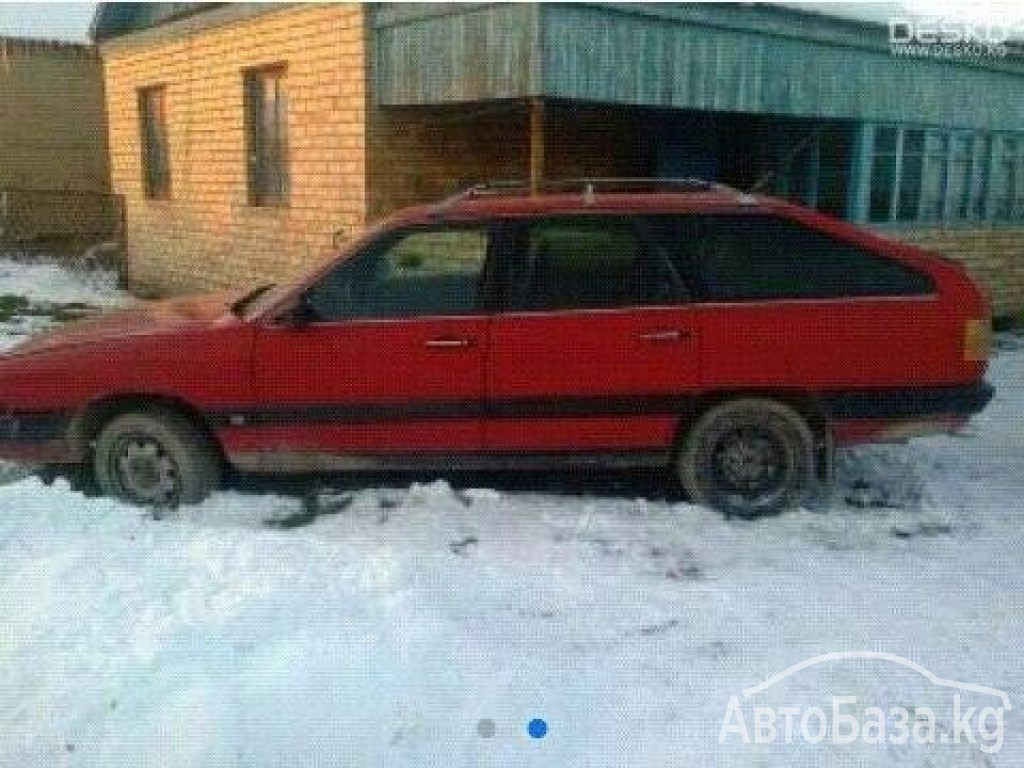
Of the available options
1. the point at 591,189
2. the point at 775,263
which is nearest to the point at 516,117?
the point at 591,189

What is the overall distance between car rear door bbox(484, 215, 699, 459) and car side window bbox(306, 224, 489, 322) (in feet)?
0.68

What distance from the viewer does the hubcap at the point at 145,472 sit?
5.02 metres

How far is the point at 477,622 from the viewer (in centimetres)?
370

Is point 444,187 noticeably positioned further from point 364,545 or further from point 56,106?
point 56,106

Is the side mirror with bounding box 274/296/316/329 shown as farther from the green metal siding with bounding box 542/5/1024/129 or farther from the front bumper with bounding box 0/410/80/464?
the green metal siding with bounding box 542/5/1024/129

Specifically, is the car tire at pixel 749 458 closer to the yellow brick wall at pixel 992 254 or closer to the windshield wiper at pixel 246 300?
the windshield wiper at pixel 246 300

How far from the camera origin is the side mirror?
4.84 metres

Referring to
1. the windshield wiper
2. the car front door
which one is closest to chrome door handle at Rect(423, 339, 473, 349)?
the car front door

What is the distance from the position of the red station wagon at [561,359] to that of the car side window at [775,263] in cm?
1

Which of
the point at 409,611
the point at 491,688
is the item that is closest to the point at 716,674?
the point at 491,688

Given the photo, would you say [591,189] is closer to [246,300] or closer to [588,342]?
[588,342]

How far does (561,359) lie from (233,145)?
23.5 ft

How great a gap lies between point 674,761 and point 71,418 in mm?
3485

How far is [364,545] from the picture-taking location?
4.45 metres
